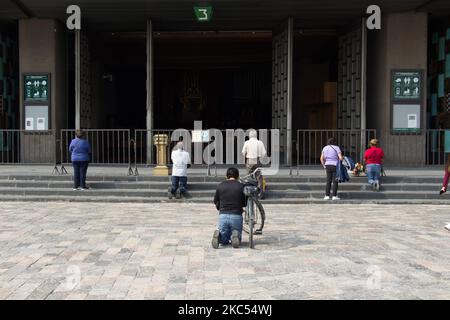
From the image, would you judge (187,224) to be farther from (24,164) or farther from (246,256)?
(24,164)

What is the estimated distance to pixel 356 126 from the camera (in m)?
17.6

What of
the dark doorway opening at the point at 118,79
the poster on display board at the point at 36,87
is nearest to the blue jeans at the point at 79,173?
the poster on display board at the point at 36,87

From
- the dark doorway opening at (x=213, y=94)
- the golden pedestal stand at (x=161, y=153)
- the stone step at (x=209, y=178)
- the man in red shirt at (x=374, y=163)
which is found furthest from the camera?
the dark doorway opening at (x=213, y=94)

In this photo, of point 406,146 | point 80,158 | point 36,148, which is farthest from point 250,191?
point 36,148

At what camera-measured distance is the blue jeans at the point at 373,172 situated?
42.5 ft

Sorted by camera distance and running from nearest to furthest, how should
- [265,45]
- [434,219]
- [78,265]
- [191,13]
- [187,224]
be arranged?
1. [78,265]
2. [187,224]
3. [434,219]
4. [191,13]
5. [265,45]

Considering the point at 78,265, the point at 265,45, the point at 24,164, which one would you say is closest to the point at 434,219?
the point at 78,265

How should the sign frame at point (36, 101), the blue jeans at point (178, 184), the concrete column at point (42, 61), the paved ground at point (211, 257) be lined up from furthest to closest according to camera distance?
the sign frame at point (36, 101) < the concrete column at point (42, 61) < the blue jeans at point (178, 184) < the paved ground at point (211, 257)

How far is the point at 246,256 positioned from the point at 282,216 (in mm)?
3758

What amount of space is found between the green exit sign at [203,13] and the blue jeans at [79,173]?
6.30 m

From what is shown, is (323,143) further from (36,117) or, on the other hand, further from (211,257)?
(211,257)

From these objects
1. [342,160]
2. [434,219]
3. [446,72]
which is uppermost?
[446,72]

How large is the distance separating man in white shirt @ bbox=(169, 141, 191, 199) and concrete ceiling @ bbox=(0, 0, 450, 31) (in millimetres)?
5611

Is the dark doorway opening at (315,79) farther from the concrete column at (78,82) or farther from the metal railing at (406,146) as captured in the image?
the concrete column at (78,82)
